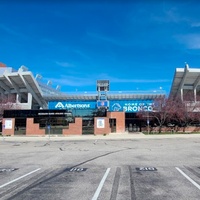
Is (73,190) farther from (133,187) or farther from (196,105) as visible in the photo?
(196,105)

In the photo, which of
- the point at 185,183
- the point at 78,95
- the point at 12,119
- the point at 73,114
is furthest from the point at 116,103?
the point at 185,183

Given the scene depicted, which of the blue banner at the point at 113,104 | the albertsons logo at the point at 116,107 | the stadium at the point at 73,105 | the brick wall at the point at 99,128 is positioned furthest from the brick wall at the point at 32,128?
the albertsons logo at the point at 116,107

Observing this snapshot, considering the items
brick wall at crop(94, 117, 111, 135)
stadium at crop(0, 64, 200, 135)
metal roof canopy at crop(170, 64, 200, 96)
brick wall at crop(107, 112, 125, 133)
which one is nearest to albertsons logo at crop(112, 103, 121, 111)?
stadium at crop(0, 64, 200, 135)

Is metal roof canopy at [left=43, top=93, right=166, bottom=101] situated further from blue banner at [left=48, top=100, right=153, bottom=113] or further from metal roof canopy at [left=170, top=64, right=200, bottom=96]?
metal roof canopy at [left=170, top=64, right=200, bottom=96]

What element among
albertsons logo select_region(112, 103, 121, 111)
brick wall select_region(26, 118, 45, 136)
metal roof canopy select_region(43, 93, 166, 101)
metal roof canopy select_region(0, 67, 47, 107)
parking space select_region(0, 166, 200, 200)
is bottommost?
parking space select_region(0, 166, 200, 200)

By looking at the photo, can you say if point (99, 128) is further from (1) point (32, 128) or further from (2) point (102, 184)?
(2) point (102, 184)

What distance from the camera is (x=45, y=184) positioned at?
7738 millimetres

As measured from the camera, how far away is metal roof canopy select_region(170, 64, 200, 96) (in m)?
63.2

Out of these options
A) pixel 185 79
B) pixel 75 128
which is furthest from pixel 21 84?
pixel 185 79

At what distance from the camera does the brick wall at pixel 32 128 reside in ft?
147

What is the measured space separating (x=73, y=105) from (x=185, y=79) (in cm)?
3222

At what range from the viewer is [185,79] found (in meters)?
66.8

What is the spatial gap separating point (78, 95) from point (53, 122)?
115 ft

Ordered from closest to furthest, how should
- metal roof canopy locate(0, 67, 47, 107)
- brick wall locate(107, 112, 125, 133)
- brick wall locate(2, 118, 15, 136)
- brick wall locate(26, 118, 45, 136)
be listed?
brick wall locate(26, 118, 45, 136) < brick wall locate(2, 118, 15, 136) < brick wall locate(107, 112, 125, 133) < metal roof canopy locate(0, 67, 47, 107)
